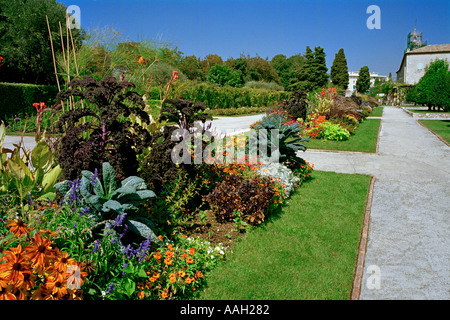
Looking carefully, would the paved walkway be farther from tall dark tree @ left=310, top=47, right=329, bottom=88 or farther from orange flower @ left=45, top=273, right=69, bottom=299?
tall dark tree @ left=310, top=47, right=329, bottom=88

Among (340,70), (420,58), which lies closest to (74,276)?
(340,70)

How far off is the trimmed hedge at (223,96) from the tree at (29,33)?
22.6 ft

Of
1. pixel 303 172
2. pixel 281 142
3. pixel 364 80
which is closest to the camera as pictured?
pixel 281 142

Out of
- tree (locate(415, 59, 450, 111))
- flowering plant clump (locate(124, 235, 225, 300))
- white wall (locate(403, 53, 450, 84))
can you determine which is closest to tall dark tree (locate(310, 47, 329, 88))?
tree (locate(415, 59, 450, 111))

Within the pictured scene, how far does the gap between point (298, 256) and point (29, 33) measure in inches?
644

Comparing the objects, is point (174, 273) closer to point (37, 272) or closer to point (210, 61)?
point (37, 272)

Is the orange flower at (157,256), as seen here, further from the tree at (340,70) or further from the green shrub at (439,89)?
the tree at (340,70)

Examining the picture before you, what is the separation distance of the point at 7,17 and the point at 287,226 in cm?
1831

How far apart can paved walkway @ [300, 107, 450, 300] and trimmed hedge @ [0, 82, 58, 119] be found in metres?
11.5

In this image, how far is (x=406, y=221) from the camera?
4086 mm

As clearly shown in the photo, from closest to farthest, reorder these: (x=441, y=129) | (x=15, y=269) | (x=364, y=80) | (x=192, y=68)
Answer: (x=15, y=269)
(x=441, y=129)
(x=192, y=68)
(x=364, y=80)

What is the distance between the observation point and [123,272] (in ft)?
7.48

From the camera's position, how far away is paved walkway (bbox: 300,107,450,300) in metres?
2.77

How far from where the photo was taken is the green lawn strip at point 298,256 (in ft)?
8.76
